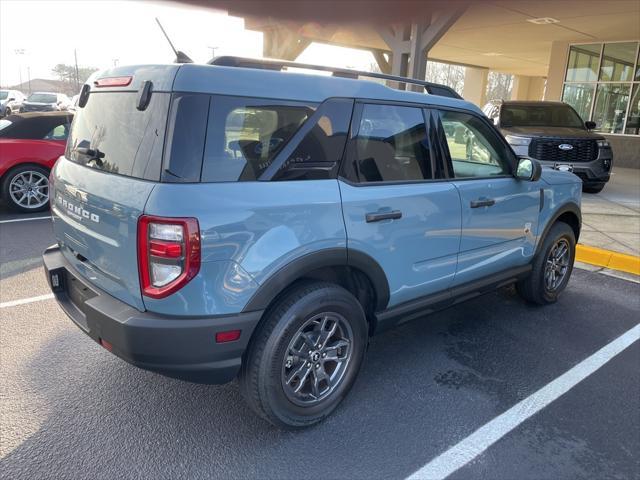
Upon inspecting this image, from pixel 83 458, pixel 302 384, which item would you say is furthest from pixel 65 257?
pixel 302 384

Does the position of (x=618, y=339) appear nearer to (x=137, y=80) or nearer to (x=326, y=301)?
(x=326, y=301)

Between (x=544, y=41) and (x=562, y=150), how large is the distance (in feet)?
27.8

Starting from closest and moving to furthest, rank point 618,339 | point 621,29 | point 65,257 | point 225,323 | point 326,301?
point 225,323 < point 326,301 < point 65,257 < point 618,339 < point 621,29

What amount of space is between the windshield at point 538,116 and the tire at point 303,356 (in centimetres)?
970

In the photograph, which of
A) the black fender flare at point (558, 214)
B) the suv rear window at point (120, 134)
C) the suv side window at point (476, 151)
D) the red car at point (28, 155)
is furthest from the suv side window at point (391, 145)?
the red car at point (28, 155)

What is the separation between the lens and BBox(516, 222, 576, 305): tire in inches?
172

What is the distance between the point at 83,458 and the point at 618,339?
12.6 ft

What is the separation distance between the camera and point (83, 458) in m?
2.46

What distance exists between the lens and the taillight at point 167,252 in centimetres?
219

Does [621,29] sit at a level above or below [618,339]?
above

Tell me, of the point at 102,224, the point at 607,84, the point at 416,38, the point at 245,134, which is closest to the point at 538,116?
the point at 416,38

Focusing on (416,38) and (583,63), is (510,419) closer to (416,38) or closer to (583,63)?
(416,38)

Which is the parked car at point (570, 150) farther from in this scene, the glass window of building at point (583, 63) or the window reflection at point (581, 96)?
the glass window of building at point (583, 63)

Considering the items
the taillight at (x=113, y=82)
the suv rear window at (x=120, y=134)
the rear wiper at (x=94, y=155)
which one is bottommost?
the rear wiper at (x=94, y=155)
